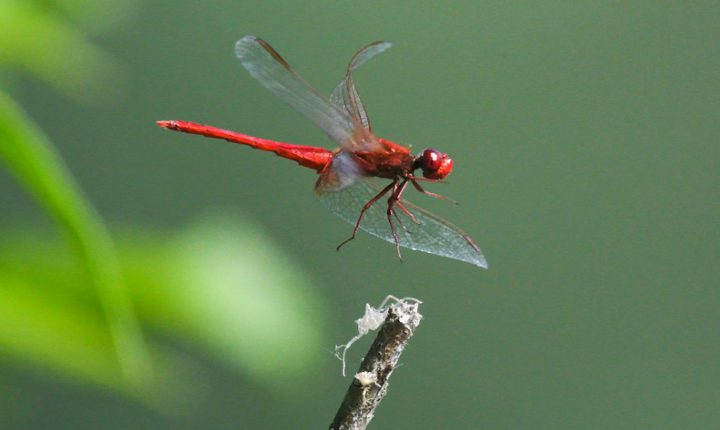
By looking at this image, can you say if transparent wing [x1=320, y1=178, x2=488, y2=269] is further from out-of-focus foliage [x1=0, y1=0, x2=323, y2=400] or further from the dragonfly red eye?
out-of-focus foliage [x1=0, y1=0, x2=323, y2=400]

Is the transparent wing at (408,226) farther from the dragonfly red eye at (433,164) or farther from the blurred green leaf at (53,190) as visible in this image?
the blurred green leaf at (53,190)

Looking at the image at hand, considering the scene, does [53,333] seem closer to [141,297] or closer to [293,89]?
[141,297]

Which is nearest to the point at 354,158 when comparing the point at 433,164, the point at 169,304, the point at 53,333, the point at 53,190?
the point at 433,164

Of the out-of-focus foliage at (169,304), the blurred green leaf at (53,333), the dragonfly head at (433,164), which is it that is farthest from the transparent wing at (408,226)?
the blurred green leaf at (53,333)

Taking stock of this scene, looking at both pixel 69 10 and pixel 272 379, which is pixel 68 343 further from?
pixel 69 10

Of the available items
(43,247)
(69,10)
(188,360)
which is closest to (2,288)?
(43,247)

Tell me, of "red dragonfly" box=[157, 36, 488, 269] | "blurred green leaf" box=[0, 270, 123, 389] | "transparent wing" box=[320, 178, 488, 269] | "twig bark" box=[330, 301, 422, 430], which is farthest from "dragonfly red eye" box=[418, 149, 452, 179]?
"blurred green leaf" box=[0, 270, 123, 389]
